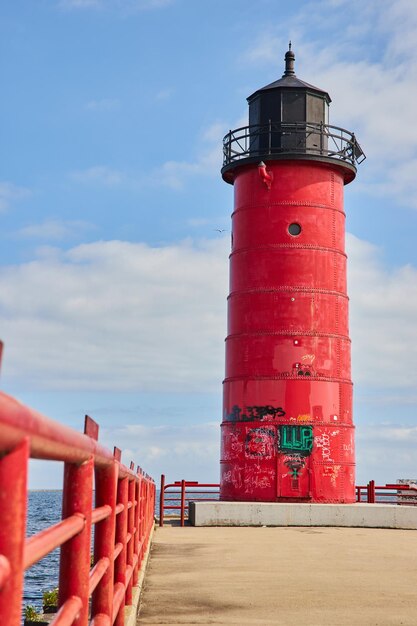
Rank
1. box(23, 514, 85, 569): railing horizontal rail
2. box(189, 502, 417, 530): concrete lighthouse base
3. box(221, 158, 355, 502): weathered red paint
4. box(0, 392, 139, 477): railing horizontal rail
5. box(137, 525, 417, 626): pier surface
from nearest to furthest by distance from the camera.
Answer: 1. box(0, 392, 139, 477): railing horizontal rail
2. box(23, 514, 85, 569): railing horizontal rail
3. box(137, 525, 417, 626): pier surface
4. box(189, 502, 417, 530): concrete lighthouse base
5. box(221, 158, 355, 502): weathered red paint

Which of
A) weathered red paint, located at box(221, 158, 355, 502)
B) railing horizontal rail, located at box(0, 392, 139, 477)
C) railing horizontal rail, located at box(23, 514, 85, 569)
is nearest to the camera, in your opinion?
railing horizontal rail, located at box(0, 392, 139, 477)

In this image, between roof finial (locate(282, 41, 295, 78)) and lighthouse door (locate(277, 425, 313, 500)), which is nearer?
lighthouse door (locate(277, 425, 313, 500))

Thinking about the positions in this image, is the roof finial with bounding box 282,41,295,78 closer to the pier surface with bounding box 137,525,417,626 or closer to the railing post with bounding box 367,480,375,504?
the railing post with bounding box 367,480,375,504

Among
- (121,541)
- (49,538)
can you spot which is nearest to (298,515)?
(121,541)

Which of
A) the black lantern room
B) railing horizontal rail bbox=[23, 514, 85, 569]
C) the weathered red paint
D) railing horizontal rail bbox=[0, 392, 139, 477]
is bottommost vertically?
railing horizontal rail bbox=[23, 514, 85, 569]

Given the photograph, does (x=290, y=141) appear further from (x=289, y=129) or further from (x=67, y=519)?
(x=67, y=519)

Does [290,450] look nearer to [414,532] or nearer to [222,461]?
[222,461]

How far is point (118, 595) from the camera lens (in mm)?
5324

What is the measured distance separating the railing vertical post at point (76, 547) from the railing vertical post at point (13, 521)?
119cm

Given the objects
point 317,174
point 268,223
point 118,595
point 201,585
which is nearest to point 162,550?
point 201,585

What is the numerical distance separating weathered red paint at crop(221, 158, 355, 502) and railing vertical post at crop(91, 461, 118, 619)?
1793 cm

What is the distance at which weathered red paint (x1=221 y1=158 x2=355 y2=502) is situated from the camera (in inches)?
873

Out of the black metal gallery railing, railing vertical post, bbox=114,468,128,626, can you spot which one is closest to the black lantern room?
the black metal gallery railing

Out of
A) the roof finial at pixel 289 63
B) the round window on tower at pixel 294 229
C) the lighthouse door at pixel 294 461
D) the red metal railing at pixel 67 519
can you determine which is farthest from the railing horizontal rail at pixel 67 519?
the roof finial at pixel 289 63
